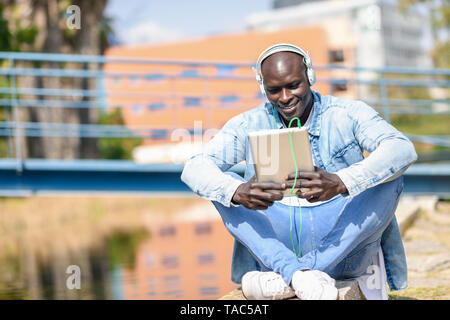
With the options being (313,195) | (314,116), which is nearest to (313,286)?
(313,195)

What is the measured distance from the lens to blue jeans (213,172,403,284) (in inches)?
93.0

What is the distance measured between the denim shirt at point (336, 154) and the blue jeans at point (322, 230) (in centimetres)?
7

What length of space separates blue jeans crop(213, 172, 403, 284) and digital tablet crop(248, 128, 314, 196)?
0.18 metres

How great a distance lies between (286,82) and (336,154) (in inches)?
12.6

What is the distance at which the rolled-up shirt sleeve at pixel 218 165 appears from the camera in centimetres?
244

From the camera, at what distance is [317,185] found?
2281 millimetres

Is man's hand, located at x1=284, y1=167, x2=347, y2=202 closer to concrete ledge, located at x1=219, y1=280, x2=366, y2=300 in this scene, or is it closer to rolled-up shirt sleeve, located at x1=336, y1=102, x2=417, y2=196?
rolled-up shirt sleeve, located at x1=336, y1=102, x2=417, y2=196

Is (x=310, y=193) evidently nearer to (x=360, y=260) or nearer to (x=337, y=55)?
(x=360, y=260)

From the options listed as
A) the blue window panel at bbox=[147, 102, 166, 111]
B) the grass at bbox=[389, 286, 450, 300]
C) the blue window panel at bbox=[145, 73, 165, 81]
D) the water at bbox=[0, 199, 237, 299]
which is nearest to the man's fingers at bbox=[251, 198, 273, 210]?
the grass at bbox=[389, 286, 450, 300]

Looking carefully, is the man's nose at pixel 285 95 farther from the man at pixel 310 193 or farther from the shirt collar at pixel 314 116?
the shirt collar at pixel 314 116

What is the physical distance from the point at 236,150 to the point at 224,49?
38.0 m

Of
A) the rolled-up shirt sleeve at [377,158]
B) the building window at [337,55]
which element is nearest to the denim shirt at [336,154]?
the rolled-up shirt sleeve at [377,158]
